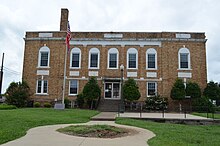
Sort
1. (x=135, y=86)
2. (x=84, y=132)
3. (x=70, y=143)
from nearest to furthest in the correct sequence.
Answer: (x=70, y=143) < (x=84, y=132) < (x=135, y=86)

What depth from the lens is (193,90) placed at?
27.0m

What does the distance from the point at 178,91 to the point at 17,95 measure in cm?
1810

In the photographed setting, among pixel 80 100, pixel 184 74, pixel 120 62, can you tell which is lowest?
pixel 80 100

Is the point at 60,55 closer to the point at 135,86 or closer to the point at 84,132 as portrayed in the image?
the point at 135,86

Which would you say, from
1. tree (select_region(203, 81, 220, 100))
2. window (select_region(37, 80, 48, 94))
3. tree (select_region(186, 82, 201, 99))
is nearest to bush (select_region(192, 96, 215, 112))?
tree (select_region(186, 82, 201, 99))

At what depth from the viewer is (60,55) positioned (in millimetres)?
30484

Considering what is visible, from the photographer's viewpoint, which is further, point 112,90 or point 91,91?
point 112,90

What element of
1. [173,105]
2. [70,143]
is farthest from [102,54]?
[70,143]

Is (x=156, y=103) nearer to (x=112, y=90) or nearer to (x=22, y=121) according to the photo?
(x=112, y=90)

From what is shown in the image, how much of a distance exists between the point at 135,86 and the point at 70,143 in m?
20.2

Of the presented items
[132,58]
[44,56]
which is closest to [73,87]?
[44,56]

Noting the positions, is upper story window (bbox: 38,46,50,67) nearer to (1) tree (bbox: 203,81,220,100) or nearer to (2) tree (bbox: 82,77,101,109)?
(2) tree (bbox: 82,77,101,109)

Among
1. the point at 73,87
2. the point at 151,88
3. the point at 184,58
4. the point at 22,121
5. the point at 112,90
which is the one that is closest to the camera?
the point at 22,121

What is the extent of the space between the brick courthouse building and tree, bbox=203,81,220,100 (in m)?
1.58
